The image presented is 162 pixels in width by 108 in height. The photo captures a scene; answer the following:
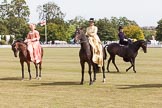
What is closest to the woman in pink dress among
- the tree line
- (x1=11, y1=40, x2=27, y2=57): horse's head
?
(x1=11, y1=40, x2=27, y2=57): horse's head

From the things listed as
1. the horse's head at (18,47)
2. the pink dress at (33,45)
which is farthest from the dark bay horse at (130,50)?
the horse's head at (18,47)

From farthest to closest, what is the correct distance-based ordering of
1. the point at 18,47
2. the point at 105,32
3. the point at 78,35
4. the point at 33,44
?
the point at 105,32 → the point at 33,44 → the point at 18,47 → the point at 78,35

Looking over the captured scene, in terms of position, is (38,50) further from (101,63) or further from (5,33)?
(5,33)

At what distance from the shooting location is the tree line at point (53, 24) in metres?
142

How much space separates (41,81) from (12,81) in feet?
4.18

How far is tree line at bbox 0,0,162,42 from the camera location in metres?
142

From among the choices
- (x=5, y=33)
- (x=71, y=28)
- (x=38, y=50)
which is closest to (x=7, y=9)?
(x=5, y=33)

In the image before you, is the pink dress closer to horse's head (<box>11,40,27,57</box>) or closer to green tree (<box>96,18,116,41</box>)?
horse's head (<box>11,40,27,57</box>)

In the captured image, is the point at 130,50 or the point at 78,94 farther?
the point at 130,50

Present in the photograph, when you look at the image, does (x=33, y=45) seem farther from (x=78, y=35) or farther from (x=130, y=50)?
(x=130, y=50)

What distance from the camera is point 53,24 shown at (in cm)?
14375

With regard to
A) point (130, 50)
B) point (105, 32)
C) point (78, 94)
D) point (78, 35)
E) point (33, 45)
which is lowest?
point (78, 94)

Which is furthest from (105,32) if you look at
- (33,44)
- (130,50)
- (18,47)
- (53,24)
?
(18,47)

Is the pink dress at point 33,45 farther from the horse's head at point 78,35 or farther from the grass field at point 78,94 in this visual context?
the horse's head at point 78,35
